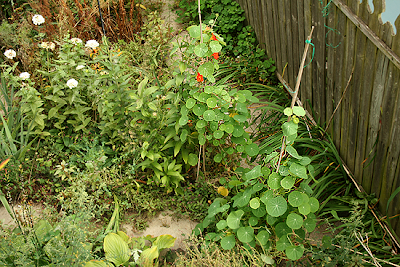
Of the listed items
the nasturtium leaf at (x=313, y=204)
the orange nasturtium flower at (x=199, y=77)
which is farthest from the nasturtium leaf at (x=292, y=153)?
the orange nasturtium flower at (x=199, y=77)

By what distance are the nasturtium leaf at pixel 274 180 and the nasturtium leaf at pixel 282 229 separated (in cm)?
33

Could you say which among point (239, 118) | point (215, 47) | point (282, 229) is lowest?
point (282, 229)

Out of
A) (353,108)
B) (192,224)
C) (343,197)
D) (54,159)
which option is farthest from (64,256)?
(353,108)

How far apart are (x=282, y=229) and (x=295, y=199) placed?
28cm

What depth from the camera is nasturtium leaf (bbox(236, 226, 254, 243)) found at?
2463 mm

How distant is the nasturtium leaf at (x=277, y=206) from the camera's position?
2275mm

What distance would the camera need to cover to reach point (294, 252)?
2320mm

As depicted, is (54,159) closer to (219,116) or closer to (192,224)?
(192,224)

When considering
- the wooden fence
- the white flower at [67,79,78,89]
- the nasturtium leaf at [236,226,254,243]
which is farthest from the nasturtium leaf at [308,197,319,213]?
the white flower at [67,79,78,89]

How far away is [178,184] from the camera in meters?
3.19

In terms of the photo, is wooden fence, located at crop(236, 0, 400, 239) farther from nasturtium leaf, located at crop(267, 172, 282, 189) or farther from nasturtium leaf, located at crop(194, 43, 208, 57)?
nasturtium leaf, located at crop(194, 43, 208, 57)

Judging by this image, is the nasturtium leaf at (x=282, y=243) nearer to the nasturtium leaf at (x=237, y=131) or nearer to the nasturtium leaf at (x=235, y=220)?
the nasturtium leaf at (x=235, y=220)

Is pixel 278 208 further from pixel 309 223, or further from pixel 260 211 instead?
pixel 309 223

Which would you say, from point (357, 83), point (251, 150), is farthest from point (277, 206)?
point (357, 83)
